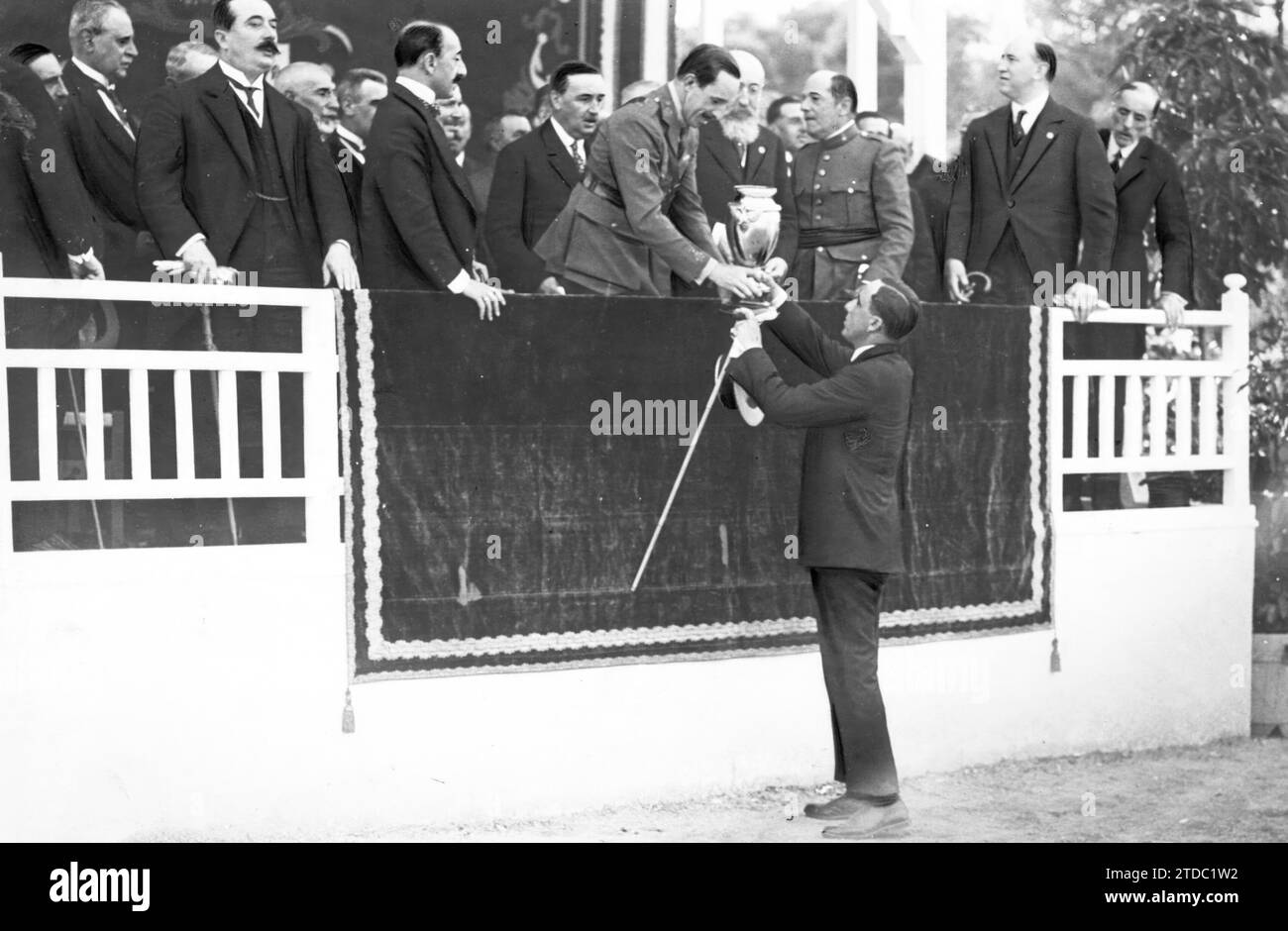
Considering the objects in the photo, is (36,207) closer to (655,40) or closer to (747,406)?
(747,406)

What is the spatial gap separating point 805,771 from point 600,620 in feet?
3.95

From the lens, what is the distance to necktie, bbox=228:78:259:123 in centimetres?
676

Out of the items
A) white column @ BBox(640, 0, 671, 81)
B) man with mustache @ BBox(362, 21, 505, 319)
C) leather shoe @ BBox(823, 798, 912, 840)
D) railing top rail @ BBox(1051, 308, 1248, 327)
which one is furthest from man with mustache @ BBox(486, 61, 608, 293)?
leather shoe @ BBox(823, 798, 912, 840)

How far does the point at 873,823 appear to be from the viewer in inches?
264

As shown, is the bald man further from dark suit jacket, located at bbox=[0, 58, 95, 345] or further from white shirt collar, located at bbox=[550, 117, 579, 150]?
dark suit jacket, located at bbox=[0, 58, 95, 345]

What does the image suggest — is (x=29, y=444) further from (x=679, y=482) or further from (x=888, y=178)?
(x=888, y=178)

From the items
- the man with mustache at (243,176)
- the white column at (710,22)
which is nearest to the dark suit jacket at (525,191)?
the man with mustache at (243,176)

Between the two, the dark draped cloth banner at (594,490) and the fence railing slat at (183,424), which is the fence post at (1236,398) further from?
the fence railing slat at (183,424)

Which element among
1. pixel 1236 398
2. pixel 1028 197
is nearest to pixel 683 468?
pixel 1028 197

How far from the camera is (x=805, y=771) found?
7.55 metres

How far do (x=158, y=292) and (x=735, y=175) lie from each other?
2.81m

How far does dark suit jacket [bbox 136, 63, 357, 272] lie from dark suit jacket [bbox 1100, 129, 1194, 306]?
12.6 feet

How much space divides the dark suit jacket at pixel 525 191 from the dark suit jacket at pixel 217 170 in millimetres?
898

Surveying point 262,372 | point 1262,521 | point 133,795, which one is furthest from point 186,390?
point 1262,521
